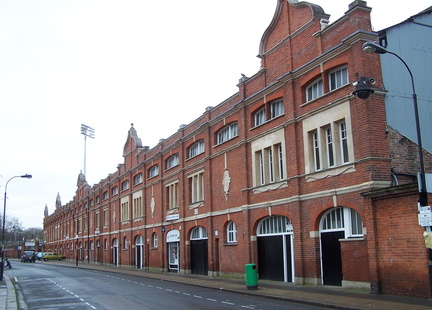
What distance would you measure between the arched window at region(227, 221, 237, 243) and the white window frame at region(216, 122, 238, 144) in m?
5.30

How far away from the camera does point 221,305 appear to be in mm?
15844

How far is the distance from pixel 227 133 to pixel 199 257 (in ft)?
30.1

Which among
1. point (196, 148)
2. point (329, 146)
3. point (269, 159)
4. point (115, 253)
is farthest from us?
point (115, 253)

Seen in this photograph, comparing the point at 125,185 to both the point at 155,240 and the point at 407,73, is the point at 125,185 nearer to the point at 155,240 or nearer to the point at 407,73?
the point at 155,240

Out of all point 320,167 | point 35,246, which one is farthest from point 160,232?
point 35,246

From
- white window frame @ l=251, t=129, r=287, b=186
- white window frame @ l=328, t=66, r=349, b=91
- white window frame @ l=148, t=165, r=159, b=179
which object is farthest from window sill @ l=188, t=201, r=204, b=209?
white window frame @ l=328, t=66, r=349, b=91

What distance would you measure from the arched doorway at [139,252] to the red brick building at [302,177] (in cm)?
765

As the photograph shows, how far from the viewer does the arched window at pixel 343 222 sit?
18.4m

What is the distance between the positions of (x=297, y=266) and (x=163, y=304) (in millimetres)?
7377

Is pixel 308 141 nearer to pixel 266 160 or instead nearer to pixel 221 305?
pixel 266 160

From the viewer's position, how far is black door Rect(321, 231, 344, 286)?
19016 mm

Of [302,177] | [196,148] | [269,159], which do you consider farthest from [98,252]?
[302,177]

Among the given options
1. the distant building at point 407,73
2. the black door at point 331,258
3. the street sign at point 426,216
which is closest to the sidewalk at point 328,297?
the black door at point 331,258

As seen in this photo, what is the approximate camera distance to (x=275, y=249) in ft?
77.6
